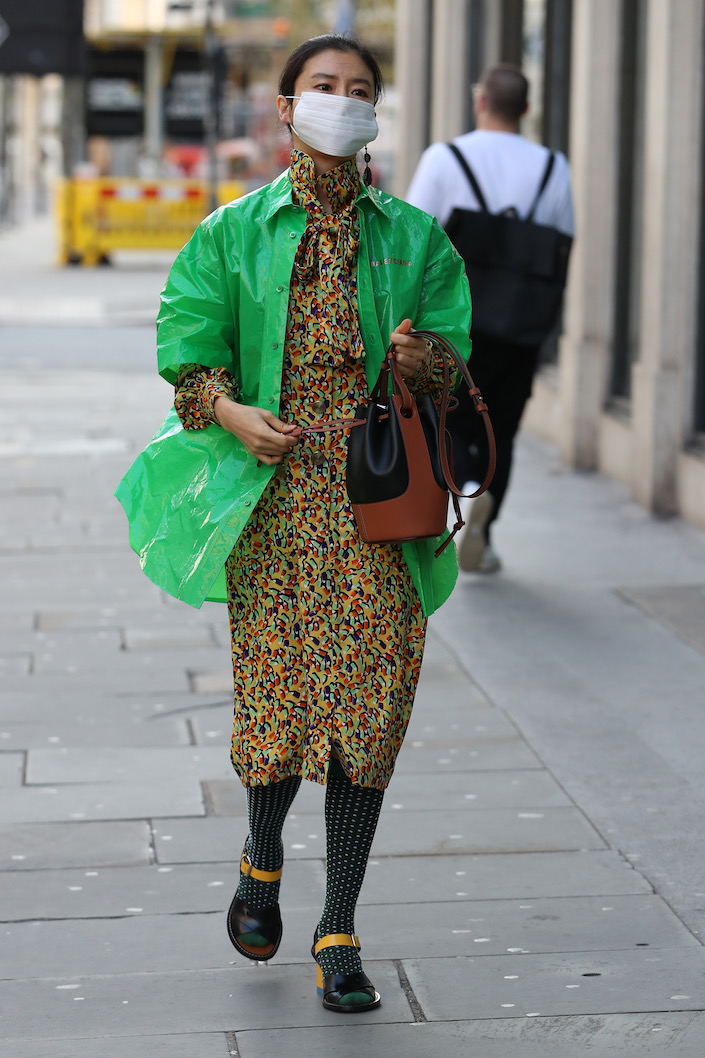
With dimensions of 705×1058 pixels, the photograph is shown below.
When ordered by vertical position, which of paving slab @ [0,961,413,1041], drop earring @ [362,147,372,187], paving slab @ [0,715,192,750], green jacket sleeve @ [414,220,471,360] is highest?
drop earring @ [362,147,372,187]

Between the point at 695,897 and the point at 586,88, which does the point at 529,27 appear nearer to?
the point at 586,88

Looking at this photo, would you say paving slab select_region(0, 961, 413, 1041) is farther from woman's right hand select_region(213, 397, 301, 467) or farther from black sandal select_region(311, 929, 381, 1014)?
woman's right hand select_region(213, 397, 301, 467)

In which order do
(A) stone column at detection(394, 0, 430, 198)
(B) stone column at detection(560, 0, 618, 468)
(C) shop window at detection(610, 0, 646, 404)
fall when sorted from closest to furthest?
(C) shop window at detection(610, 0, 646, 404), (B) stone column at detection(560, 0, 618, 468), (A) stone column at detection(394, 0, 430, 198)

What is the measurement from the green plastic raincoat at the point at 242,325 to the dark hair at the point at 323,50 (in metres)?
0.19

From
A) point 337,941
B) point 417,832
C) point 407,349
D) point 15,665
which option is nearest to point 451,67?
point 15,665

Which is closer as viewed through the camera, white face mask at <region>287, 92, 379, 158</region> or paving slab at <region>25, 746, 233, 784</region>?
white face mask at <region>287, 92, 379, 158</region>

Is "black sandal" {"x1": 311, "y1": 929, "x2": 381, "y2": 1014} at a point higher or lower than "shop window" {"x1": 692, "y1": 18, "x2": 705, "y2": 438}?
lower

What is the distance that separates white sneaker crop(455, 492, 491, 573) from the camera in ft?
23.1

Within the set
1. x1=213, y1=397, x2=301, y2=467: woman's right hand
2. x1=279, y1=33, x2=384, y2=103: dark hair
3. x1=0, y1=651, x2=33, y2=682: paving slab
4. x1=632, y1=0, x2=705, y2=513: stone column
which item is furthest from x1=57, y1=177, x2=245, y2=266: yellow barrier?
x1=213, y1=397, x2=301, y2=467: woman's right hand

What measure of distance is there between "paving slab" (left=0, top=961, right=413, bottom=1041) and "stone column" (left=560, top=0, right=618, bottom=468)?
688cm

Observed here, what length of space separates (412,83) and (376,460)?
1518 centimetres

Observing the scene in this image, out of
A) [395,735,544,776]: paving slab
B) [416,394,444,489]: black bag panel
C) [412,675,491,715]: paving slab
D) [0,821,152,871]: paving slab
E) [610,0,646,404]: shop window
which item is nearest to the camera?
[416,394,444,489]: black bag panel

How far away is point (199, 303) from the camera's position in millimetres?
3346

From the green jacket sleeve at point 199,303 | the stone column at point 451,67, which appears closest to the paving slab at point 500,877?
the green jacket sleeve at point 199,303
